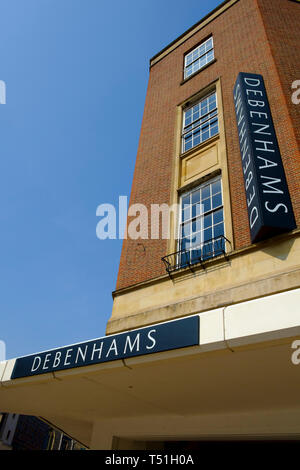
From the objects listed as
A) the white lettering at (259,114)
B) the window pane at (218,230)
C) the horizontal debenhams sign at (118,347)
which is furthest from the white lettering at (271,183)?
the horizontal debenhams sign at (118,347)

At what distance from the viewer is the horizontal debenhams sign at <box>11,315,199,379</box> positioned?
4.71 m

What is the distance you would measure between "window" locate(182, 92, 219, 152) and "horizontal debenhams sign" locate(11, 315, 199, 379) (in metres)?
7.46

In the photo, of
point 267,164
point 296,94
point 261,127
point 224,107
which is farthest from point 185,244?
point 296,94

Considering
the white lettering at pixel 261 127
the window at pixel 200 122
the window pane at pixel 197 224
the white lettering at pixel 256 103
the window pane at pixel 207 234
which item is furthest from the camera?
the window at pixel 200 122

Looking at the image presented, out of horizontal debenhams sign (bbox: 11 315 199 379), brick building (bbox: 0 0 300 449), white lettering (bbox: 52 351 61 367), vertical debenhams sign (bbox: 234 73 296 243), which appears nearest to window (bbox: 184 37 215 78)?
brick building (bbox: 0 0 300 449)

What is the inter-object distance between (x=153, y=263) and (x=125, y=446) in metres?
4.47

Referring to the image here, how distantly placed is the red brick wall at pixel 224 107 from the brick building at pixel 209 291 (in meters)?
0.05

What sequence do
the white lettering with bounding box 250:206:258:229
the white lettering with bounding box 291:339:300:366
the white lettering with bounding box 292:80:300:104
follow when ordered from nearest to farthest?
1. the white lettering with bounding box 291:339:300:366
2. the white lettering with bounding box 250:206:258:229
3. the white lettering with bounding box 292:80:300:104

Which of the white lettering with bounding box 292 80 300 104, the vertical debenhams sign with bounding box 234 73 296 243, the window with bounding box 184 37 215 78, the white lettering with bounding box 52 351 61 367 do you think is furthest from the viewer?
the window with bounding box 184 37 215 78

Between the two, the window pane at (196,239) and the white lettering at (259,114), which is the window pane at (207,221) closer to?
the window pane at (196,239)

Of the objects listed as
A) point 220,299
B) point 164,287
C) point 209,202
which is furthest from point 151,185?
point 220,299

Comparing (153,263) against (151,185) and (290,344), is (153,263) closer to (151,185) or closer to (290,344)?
(151,185)

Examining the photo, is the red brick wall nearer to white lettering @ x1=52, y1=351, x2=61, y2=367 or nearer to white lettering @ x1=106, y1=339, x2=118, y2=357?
white lettering @ x1=52, y1=351, x2=61, y2=367

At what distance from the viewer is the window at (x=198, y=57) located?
46.0 ft
